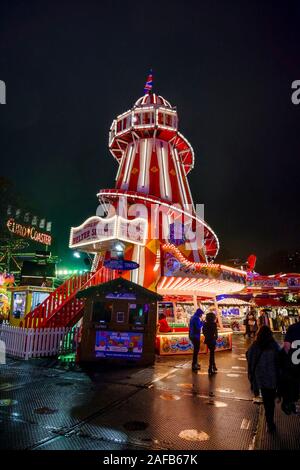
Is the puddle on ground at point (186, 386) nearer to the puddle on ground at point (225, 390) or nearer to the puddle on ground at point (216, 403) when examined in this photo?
the puddle on ground at point (225, 390)

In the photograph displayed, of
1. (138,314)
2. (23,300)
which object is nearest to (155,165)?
(23,300)

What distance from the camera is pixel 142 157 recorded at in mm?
25781

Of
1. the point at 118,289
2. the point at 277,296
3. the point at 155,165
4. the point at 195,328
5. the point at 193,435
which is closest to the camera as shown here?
the point at 193,435

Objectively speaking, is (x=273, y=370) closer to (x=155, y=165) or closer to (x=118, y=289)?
(x=118, y=289)

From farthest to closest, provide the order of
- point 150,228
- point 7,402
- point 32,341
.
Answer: point 150,228, point 32,341, point 7,402

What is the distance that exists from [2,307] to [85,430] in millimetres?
24008

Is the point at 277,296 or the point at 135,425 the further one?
the point at 277,296

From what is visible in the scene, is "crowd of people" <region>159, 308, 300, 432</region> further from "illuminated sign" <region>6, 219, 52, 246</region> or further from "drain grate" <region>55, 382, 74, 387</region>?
"illuminated sign" <region>6, 219, 52, 246</region>

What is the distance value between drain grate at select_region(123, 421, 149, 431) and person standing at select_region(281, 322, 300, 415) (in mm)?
2465

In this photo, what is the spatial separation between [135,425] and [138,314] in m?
6.17

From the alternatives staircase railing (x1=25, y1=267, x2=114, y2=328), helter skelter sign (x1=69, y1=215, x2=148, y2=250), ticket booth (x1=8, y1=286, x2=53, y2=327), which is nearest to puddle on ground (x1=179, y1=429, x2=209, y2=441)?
staircase railing (x1=25, y1=267, x2=114, y2=328)

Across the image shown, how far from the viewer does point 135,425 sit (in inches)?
215
